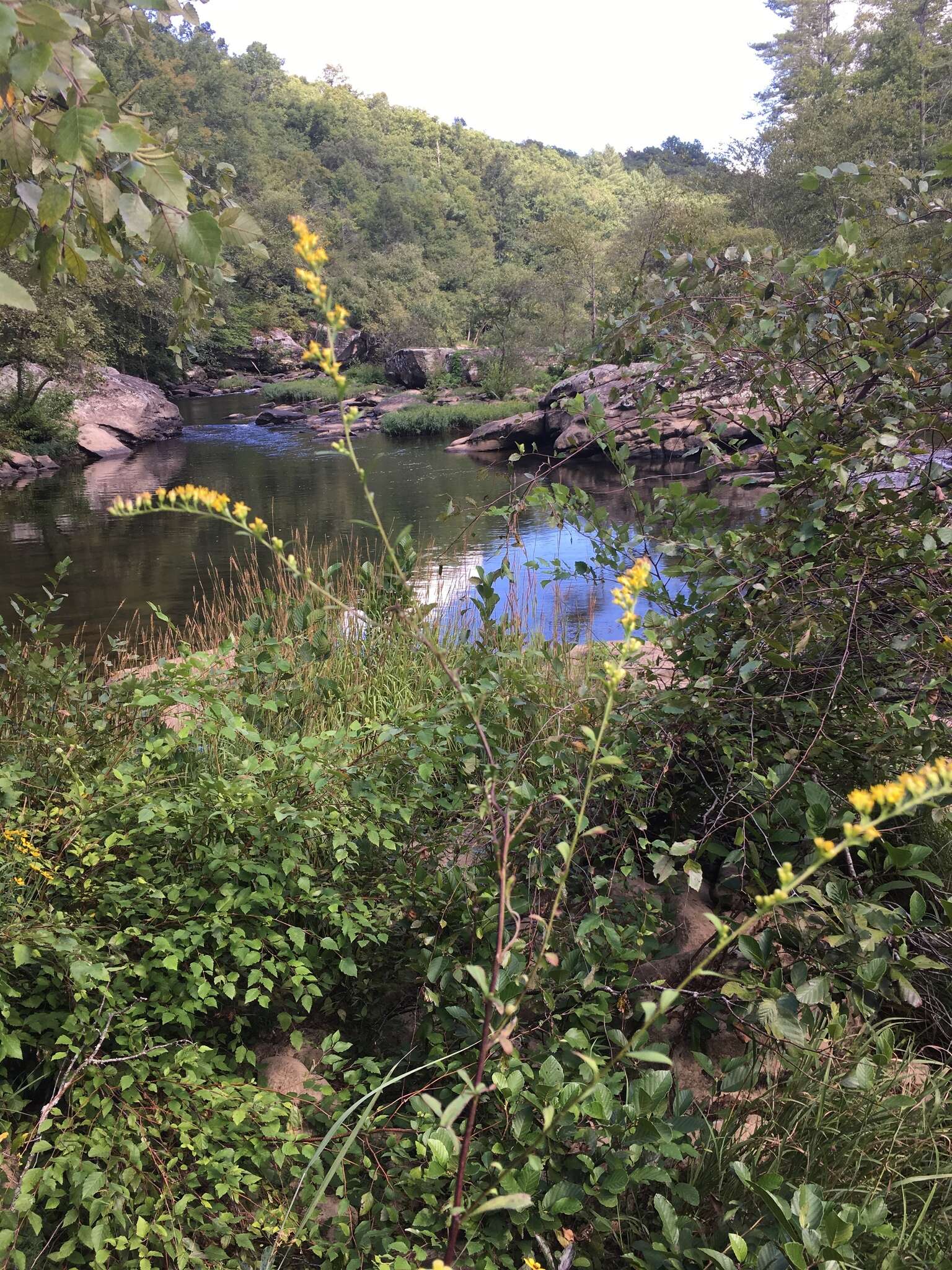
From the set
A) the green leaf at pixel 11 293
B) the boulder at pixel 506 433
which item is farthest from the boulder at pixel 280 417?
the green leaf at pixel 11 293

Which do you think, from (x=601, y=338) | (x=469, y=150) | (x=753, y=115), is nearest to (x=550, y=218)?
(x=753, y=115)

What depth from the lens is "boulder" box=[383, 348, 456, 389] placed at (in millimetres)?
38406

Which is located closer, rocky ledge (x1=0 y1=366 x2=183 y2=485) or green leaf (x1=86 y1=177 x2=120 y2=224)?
green leaf (x1=86 y1=177 x2=120 y2=224)

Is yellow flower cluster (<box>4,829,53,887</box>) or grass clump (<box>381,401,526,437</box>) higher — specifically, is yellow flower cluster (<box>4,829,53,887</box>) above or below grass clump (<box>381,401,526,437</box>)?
below

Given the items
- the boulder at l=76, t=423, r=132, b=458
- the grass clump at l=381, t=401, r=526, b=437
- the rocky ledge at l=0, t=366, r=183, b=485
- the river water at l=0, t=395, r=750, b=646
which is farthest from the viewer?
the grass clump at l=381, t=401, r=526, b=437

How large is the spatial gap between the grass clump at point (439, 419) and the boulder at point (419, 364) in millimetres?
8698

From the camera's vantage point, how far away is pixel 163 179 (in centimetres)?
139

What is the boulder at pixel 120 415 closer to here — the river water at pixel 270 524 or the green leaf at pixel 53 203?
the river water at pixel 270 524

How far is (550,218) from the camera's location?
3972 centimetres

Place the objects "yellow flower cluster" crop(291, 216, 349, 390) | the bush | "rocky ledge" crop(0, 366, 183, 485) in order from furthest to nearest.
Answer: the bush, "rocky ledge" crop(0, 366, 183, 485), "yellow flower cluster" crop(291, 216, 349, 390)

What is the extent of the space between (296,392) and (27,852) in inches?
1491

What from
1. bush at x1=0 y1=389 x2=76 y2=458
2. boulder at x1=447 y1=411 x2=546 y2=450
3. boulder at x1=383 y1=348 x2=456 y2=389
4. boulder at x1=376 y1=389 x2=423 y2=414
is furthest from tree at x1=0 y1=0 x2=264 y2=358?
boulder at x1=383 y1=348 x2=456 y2=389

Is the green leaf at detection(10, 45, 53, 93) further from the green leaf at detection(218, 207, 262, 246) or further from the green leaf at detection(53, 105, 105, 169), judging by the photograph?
the green leaf at detection(218, 207, 262, 246)

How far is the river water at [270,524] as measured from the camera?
334 inches
